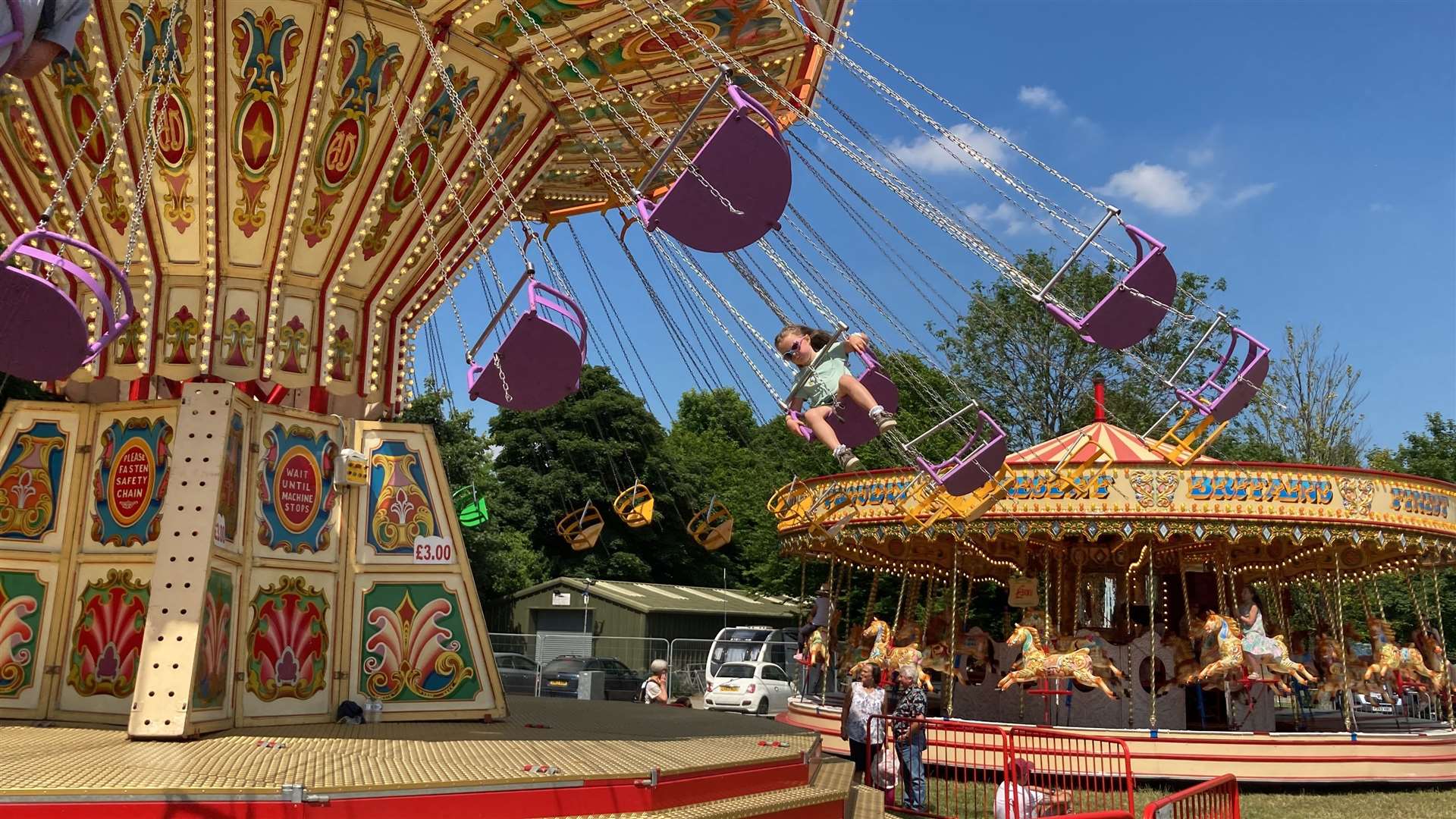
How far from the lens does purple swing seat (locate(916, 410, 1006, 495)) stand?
7570 millimetres

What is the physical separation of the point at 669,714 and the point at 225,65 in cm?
597

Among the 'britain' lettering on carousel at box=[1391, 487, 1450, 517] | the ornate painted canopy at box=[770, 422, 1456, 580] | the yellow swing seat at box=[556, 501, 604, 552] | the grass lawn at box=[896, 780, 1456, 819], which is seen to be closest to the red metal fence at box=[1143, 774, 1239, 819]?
the grass lawn at box=[896, 780, 1456, 819]

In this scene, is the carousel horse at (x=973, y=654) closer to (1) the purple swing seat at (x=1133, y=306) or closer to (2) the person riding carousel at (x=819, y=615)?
(2) the person riding carousel at (x=819, y=615)

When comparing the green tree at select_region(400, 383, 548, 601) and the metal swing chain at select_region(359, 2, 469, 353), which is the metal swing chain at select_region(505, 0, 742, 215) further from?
the green tree at select_region(400, 383, 548, 601)

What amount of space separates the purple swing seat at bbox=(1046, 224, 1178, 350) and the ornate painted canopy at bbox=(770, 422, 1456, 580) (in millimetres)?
4492

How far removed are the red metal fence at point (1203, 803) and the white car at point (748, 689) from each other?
15415 mm

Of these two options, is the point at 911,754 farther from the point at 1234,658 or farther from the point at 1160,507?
the point at 1234,658

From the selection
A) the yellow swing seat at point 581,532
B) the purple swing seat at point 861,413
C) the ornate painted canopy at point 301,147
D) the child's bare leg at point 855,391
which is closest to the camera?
the child's bare leg at point 855,391

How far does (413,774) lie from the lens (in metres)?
5.64

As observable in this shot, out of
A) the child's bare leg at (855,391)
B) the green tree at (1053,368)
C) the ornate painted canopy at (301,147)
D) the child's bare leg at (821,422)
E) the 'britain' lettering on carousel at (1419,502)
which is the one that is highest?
the green tree at (1053,368)

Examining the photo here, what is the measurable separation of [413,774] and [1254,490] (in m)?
10.9

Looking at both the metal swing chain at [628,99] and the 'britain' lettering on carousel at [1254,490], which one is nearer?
the metal swing chain at [628,99]

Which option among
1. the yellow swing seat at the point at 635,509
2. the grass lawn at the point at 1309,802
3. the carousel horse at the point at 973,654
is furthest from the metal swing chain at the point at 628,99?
the carousel horse at the point at 973,654

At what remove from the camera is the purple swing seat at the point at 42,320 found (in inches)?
216
